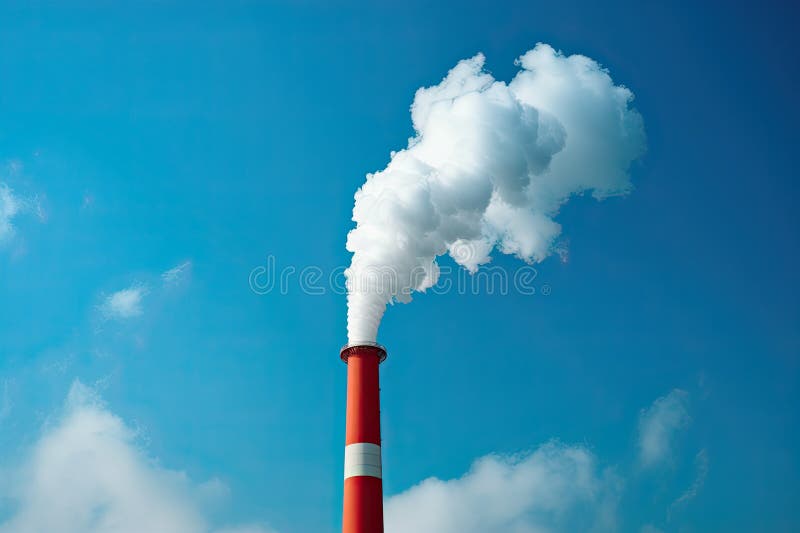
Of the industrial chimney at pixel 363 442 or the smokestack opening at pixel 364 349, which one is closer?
the industrial chimney at pixel 363 442

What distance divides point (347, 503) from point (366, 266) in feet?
27.4

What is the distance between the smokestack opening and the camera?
24.3 meters

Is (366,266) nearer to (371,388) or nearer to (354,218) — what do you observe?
(354,218)

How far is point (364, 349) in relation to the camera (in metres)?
24.3

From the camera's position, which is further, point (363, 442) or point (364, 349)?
point (364, 349)

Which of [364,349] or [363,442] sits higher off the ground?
[364,349]

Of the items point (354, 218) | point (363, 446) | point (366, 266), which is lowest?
point (363, 446)

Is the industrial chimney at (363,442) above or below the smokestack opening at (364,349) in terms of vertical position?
below

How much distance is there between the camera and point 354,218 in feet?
92.0

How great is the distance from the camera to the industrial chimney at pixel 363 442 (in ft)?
72.1

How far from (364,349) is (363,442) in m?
3.06

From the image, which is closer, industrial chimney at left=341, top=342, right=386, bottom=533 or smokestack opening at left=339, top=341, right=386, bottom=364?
industrial chimney at left=341, top=342, right=386, bottom=533

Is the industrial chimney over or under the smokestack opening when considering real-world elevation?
under

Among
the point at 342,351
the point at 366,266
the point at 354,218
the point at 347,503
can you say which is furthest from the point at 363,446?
the point at 354,218
